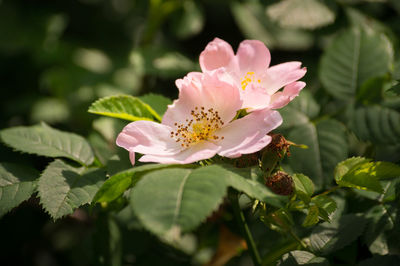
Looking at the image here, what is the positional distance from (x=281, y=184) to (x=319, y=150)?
1.40ft

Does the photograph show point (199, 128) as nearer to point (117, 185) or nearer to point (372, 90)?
point (117, 185)

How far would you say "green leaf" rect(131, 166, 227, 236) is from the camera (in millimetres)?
857

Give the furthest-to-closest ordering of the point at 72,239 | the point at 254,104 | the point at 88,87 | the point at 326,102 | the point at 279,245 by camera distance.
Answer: the point at 88,87, the point at 72,239, the point at 326,102, the point at 279,245, the point at 254,104

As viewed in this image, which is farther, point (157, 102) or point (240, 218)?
point (157, 102)

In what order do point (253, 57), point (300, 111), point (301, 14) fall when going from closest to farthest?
point (253, 57), point (300, 111), point (301, 14)

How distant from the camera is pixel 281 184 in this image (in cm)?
107

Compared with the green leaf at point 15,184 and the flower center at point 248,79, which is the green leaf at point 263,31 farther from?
the green leaf at point 15,184

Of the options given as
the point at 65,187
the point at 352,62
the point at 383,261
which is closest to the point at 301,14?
the point at 352,62

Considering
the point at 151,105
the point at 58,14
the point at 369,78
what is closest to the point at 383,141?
the point at 369,78

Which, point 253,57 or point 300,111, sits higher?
point 253,57

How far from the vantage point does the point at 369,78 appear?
155 centimetres

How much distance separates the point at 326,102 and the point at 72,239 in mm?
1469

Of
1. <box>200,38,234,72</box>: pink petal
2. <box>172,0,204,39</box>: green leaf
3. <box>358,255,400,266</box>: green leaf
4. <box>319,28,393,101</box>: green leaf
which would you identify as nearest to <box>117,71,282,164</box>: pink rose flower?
<box>200,38,234,72</box>: pink petal

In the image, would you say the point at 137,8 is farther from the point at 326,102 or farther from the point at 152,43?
the point at 326,102
